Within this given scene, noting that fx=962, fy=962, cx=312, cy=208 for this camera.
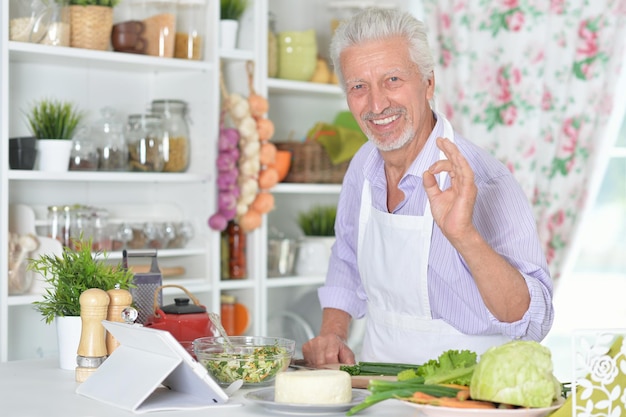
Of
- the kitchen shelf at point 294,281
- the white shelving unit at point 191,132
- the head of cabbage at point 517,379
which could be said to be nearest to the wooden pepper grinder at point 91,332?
the head of cabbage at point 517,379

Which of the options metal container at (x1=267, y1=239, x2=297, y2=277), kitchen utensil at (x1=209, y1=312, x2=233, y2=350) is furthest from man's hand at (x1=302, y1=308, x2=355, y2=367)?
metal container at (x1=267, y1=239, x2=297, y2=277)

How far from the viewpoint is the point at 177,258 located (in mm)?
3559

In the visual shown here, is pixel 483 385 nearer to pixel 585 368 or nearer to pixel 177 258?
pixel 585 368

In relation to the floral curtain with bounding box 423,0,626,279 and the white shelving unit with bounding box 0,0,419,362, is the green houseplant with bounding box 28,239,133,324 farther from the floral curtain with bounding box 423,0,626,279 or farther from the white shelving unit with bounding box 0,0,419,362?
the floral curtain with bounding box 423,0,626,279

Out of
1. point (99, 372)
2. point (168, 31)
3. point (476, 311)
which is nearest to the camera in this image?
point (99, 372)

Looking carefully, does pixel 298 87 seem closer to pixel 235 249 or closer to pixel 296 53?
pixel 296 53

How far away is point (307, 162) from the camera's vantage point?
3812mm

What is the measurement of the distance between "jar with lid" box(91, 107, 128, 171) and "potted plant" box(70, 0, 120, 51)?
229mm

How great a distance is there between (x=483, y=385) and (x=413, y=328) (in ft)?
2.88

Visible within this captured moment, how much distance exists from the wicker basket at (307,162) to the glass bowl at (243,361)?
77.8 inches

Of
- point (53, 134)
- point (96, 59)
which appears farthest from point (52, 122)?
point (96, 59)

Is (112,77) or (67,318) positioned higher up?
(112,77)

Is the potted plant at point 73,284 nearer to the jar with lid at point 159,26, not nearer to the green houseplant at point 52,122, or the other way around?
the green houseplant at point 52,122

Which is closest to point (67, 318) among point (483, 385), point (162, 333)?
point (162, 333)
